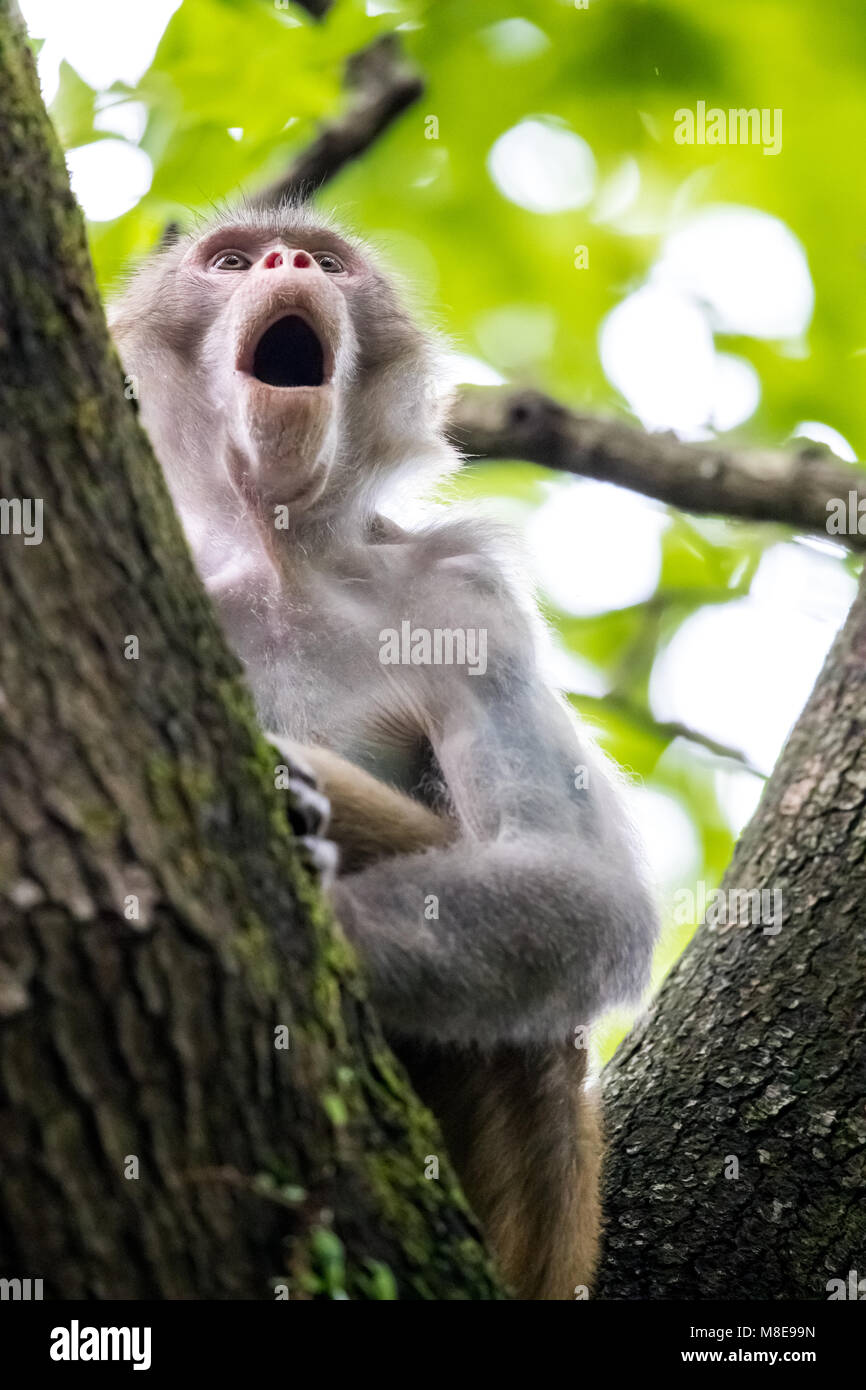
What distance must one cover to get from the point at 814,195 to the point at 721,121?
517mm

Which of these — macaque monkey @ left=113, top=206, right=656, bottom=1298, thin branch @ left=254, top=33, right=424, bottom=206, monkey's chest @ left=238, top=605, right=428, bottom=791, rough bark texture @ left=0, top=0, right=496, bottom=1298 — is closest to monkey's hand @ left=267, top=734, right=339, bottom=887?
macaque monkey @ left=113, top=206, right=656, bottom=1298

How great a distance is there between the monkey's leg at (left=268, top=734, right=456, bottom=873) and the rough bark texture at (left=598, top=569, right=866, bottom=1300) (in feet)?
3.71

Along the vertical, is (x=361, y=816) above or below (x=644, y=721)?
below

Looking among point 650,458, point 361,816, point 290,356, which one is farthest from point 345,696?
point 650,458

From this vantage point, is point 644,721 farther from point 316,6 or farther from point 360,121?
point 316,6

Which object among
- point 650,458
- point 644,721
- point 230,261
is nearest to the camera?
point 230,261

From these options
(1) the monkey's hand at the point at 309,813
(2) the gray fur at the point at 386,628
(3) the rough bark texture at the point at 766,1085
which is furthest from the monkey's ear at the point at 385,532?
(1) the monkey's hand at the point at 309,813

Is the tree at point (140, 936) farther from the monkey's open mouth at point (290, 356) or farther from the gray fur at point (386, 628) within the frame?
the monkey's open mouth at point (290, 356)

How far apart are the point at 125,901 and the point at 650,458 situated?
16.4 feet

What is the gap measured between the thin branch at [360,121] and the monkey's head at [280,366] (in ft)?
3.61

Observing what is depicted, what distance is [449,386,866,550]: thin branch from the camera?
6.57m

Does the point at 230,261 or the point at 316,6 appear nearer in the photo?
the point at 230,261

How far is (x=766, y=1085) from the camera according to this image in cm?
435
